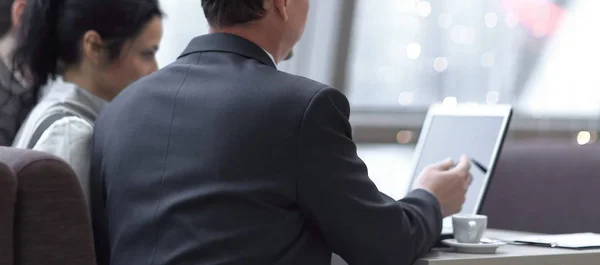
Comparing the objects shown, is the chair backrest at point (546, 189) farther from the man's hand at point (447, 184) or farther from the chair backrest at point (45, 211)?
the chair backrest at point (45, 211)

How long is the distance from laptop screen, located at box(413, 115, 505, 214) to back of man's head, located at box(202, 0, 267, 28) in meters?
0.64

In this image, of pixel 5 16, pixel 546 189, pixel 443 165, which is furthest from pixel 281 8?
pixel 546 189

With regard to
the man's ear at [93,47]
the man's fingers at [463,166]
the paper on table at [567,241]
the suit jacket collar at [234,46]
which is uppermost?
the suit jacket collar at [234,46]

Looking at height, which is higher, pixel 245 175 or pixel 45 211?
pixel 245 175

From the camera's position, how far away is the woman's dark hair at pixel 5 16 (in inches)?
108

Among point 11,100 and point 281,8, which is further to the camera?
point 11,100

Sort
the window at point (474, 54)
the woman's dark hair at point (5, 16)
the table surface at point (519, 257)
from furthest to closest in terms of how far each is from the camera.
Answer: the window at point (474, 54) → the woman's dark hair at point (5, 16) → the table surface at point (519, 257)

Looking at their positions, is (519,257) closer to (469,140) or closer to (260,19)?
(469,140)

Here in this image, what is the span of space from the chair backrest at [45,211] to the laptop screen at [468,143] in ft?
3.03

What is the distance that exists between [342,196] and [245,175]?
0.17 meters

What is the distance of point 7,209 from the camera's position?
1483mm

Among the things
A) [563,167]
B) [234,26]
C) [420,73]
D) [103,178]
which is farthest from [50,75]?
[420,73]

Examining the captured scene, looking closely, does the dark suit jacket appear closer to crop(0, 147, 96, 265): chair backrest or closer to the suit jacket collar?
the suit jacket collar

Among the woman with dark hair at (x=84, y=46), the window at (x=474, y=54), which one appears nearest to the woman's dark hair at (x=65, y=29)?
the woman with dark hair at (x=84, y=46)
